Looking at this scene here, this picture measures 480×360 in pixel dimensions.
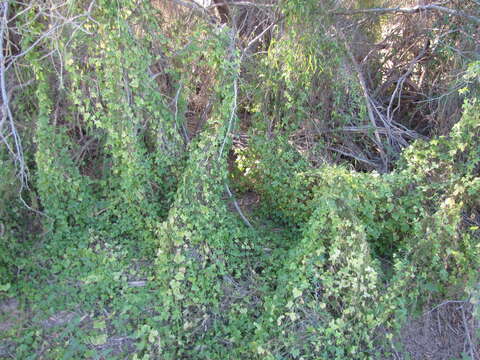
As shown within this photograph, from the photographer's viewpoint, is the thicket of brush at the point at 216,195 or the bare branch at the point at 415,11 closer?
the thicket of brush at the point at 216,195

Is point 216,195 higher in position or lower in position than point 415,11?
lower

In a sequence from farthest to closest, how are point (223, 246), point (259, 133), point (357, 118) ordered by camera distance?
point (357, 118) < point (259, 133) < point (223, 246)

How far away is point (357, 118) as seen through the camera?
500cm

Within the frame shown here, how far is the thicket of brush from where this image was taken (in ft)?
10.9

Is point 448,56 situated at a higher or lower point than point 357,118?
higher

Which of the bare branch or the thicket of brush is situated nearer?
the thicket of brush

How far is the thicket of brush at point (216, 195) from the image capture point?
10.9 feet

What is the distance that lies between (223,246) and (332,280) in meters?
1.01

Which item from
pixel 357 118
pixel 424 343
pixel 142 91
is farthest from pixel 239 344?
pixel 357 118

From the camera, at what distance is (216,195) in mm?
3887

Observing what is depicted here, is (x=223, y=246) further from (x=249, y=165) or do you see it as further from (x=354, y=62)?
(x=354, y=62)

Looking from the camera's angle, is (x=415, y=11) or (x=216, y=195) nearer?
(x=216, y=195)

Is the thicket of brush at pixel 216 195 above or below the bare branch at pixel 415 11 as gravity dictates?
below

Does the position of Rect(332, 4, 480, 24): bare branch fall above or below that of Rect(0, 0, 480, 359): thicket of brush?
above
